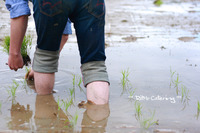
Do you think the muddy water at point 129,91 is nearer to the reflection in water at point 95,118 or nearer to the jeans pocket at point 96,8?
the reflection in water at point 95,118

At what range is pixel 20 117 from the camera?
252 centimetres

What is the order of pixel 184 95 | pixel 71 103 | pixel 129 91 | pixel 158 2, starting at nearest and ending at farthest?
pixel 71 103, pixel 184 95, pixel 129 91, pixel 158 2

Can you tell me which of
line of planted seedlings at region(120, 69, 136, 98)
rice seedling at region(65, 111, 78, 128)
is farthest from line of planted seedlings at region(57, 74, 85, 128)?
line of planted seedlings at region(120, 69, 136, 98)

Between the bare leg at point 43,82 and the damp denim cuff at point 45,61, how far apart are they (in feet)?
0.15

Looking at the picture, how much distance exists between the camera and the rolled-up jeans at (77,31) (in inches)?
103

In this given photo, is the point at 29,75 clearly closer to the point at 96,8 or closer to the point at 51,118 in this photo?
the point at 51,118

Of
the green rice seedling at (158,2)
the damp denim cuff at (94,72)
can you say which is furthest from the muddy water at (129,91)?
the green rice seedling at (158,2)

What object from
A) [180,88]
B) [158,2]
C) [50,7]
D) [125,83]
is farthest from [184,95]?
[158,2]

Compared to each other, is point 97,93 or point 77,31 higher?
point 77,31

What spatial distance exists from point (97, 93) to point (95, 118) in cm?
30

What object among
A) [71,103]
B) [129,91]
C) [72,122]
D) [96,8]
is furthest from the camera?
[129,91]

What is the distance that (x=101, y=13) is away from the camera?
108 inches

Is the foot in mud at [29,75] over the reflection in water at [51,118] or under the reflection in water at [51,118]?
under

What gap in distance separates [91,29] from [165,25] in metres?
4.10
